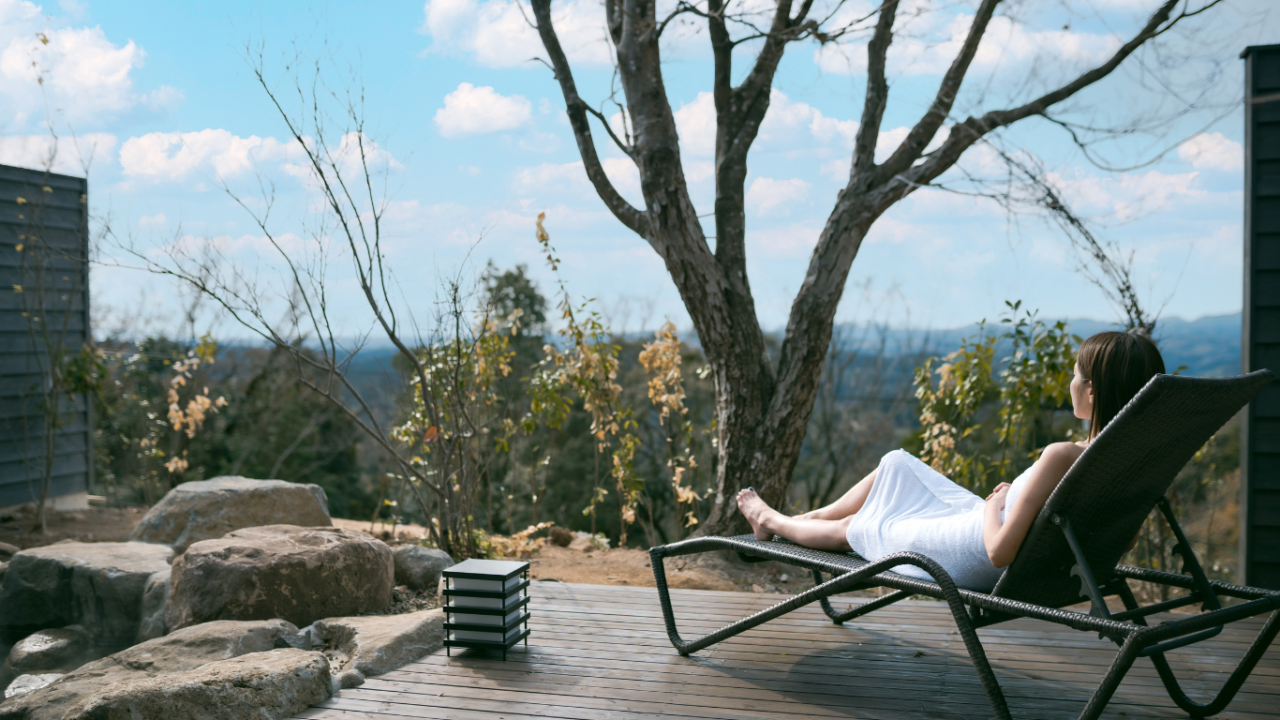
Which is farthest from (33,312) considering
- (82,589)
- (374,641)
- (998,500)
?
(998,500)

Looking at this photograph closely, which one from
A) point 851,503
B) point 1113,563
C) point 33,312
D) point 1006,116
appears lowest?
point 1113,563

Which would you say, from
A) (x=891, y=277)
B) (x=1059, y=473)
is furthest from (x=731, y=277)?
(x=891, y=277)

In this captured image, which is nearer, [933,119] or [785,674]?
[785,674]

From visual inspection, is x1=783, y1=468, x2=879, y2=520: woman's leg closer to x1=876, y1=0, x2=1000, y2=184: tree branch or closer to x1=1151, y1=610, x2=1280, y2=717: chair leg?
x1=1151, y1=610, x2=1280, y2=717: chair leg

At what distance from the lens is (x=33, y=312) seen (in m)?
6.55

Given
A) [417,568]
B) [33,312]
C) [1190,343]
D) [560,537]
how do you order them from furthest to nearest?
[33,312], [560,537], [1190,343], [417,568]

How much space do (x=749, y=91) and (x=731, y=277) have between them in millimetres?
1168

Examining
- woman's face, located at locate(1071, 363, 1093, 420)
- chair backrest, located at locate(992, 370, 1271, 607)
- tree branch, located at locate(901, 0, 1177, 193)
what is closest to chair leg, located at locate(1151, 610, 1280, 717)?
chair backrest, located at locate(992, 370, 1271, 607)

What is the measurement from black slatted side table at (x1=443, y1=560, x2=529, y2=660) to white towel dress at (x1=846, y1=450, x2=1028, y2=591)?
3.63ft

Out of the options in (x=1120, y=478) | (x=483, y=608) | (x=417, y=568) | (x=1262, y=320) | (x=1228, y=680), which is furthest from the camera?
(x=417, y=568)

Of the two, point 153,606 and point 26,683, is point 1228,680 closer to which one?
point 153,606

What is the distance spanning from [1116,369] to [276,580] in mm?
2859

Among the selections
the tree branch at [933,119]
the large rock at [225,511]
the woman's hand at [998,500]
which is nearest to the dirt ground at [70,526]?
the large rock at [225,511]

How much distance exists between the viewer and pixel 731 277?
14.9ft
